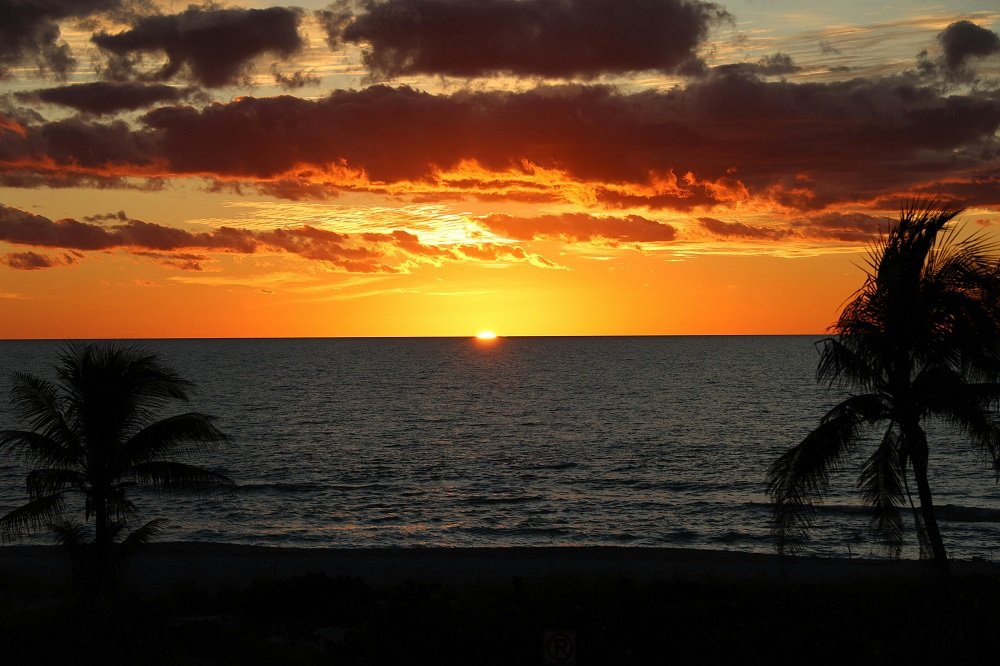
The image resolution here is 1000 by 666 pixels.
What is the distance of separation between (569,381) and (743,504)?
113 meters

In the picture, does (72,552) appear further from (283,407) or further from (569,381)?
(569,381)

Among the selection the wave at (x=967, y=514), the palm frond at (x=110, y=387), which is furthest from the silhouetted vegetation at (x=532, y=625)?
the wave at (x=967, y=514)

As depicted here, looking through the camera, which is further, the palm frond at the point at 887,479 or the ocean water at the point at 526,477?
the ocean water at the point at 526,477

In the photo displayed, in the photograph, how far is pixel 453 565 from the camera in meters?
32.6

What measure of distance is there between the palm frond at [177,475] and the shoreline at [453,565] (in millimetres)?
6416

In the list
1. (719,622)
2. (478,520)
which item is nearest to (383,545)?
(478,520)

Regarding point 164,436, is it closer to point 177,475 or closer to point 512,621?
point 177,475

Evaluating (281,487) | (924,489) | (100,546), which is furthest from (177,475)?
(281,487)

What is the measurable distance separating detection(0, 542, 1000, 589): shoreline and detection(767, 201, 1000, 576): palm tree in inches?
399

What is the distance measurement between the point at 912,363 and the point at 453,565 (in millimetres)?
19677

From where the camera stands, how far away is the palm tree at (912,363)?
16.8 meters

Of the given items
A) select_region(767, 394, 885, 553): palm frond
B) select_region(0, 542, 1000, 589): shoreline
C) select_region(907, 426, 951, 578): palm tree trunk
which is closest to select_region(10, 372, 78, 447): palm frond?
select_region(0, 542, 1000, 589): shoreline

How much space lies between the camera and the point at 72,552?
21.1m

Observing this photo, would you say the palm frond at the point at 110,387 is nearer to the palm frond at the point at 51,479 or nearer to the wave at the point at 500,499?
the palm frond at the point at 51,479
